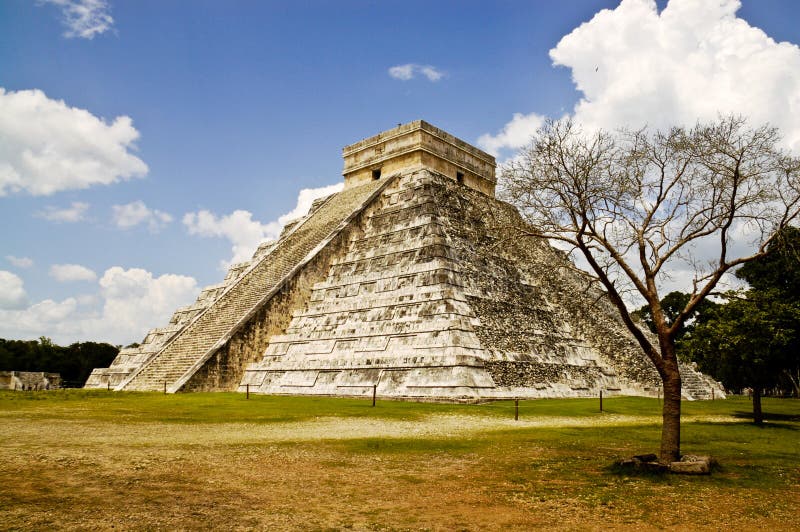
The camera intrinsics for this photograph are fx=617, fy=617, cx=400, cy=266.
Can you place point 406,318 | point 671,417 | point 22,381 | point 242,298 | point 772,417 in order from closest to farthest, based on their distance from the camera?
point 671,417 → point 772,417 → point 406,318 → point 242,298 → point 22,381

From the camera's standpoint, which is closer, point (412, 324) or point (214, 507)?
point (214, 507)

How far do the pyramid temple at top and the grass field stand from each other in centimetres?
441

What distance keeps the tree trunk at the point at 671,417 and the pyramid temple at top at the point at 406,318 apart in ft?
24.6

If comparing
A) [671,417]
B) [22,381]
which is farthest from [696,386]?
[22,381]

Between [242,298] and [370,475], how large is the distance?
1756cm

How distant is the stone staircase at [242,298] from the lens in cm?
2084

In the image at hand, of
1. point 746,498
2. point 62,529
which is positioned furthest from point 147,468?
point 746,498

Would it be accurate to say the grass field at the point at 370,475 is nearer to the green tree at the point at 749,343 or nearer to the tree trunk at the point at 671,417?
the tree trunk at the point at 671,417

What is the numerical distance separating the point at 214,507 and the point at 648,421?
11.3 meters

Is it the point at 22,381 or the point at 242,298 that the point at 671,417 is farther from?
the point at 22,381

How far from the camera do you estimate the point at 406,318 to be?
18.8 metres

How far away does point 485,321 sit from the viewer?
18938mm

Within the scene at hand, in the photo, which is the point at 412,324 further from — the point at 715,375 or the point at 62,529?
the point at 62,529

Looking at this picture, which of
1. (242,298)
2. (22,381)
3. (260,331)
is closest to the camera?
(260,331)
